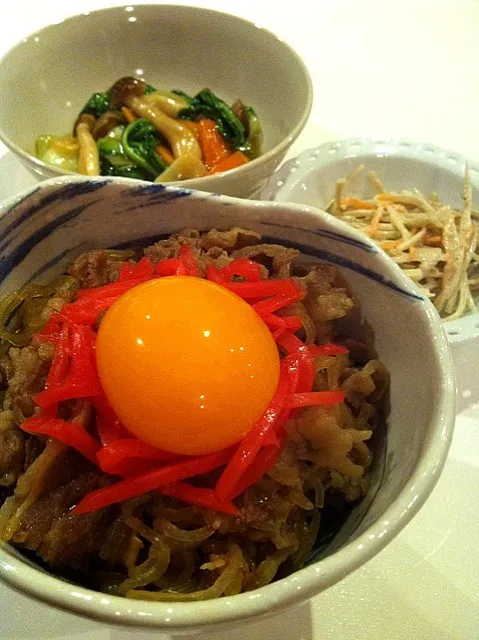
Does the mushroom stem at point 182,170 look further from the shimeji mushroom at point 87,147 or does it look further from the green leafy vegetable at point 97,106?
the green leafy vegetable at point 97,106

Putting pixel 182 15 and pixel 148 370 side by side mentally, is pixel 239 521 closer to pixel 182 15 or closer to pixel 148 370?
pixel 148 370

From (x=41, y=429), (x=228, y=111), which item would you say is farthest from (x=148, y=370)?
(x=228, y=111)

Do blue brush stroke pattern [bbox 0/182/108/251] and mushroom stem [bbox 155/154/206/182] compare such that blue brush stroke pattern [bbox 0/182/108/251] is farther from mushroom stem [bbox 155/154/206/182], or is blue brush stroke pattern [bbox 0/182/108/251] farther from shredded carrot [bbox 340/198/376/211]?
shredded carrot [bbox 340/198/376/211]

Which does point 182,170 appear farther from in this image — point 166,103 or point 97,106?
point 97,106

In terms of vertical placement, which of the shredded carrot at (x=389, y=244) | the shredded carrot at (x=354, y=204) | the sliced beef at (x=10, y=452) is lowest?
the shredded carrot at (x=389, y=244)

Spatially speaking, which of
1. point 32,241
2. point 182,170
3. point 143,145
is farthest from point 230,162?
point 32,241

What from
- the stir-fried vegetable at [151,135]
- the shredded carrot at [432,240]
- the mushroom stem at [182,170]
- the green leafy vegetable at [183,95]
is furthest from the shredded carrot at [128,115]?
the shredded carrot at [432,240]
